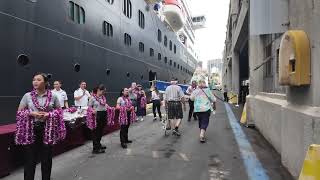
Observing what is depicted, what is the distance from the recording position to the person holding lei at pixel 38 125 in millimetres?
5445

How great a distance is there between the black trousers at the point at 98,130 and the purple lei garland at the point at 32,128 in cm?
326

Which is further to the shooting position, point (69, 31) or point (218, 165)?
point (69, 31)

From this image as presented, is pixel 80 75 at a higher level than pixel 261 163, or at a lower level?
higher

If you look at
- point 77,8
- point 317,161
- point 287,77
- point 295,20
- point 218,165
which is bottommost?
point 218,165

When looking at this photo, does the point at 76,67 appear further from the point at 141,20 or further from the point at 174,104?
the point at 141,20

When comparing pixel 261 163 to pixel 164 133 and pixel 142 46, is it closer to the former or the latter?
pixel 164 133

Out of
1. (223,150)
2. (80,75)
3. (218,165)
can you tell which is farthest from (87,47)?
(218,165)

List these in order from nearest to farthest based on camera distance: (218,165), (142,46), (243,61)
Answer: (218,165)
(142,46)
(243,61)

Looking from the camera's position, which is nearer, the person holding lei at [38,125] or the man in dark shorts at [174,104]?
the person holding lei at [38,125]

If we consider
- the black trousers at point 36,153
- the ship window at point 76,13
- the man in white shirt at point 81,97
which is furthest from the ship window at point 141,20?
the black trousers at point 36,153

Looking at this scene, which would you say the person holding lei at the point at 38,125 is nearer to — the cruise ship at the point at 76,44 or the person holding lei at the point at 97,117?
the person holding lei at the point at 97,117

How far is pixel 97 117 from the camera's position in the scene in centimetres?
921

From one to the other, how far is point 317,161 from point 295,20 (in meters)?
3.33

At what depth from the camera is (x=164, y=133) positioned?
12352 mm
